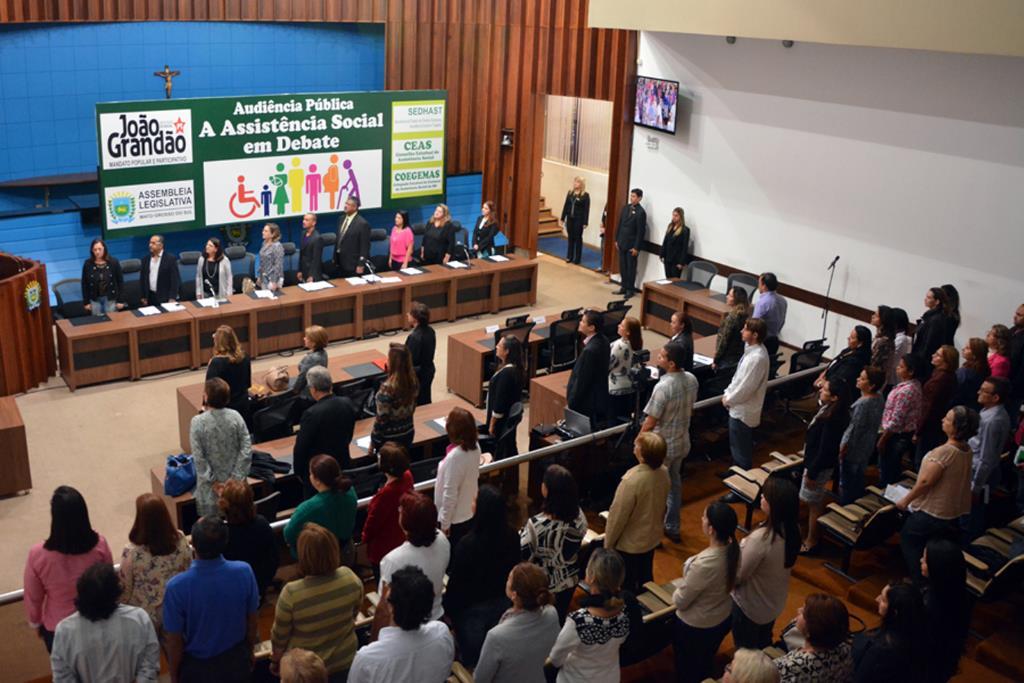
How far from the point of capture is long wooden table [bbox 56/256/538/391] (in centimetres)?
1021

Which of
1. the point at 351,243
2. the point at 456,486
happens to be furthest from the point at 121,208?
the point at 456,486

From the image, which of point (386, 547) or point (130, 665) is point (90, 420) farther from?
point (130, 665)

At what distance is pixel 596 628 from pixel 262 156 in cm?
986

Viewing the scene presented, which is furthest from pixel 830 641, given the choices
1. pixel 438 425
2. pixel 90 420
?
pixel 90 420

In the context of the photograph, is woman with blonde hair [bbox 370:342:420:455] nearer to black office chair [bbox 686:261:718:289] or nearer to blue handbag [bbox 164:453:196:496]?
blue handbag [bbox 164:453:196:496]

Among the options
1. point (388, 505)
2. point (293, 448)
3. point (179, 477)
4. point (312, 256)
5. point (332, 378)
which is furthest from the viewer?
point (312, 256)

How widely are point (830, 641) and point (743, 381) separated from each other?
325cm

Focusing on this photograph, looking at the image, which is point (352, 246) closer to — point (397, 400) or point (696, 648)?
point (397, 400)

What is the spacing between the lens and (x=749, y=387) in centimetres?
713

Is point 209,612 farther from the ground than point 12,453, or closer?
farther from the ground

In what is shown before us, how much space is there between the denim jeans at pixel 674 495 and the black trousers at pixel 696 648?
5.78 feet

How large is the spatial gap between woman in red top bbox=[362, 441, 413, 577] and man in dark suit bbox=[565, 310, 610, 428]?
242 centimetres

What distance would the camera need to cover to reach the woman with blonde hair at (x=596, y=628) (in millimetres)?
4027

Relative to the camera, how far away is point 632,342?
24.8ft
